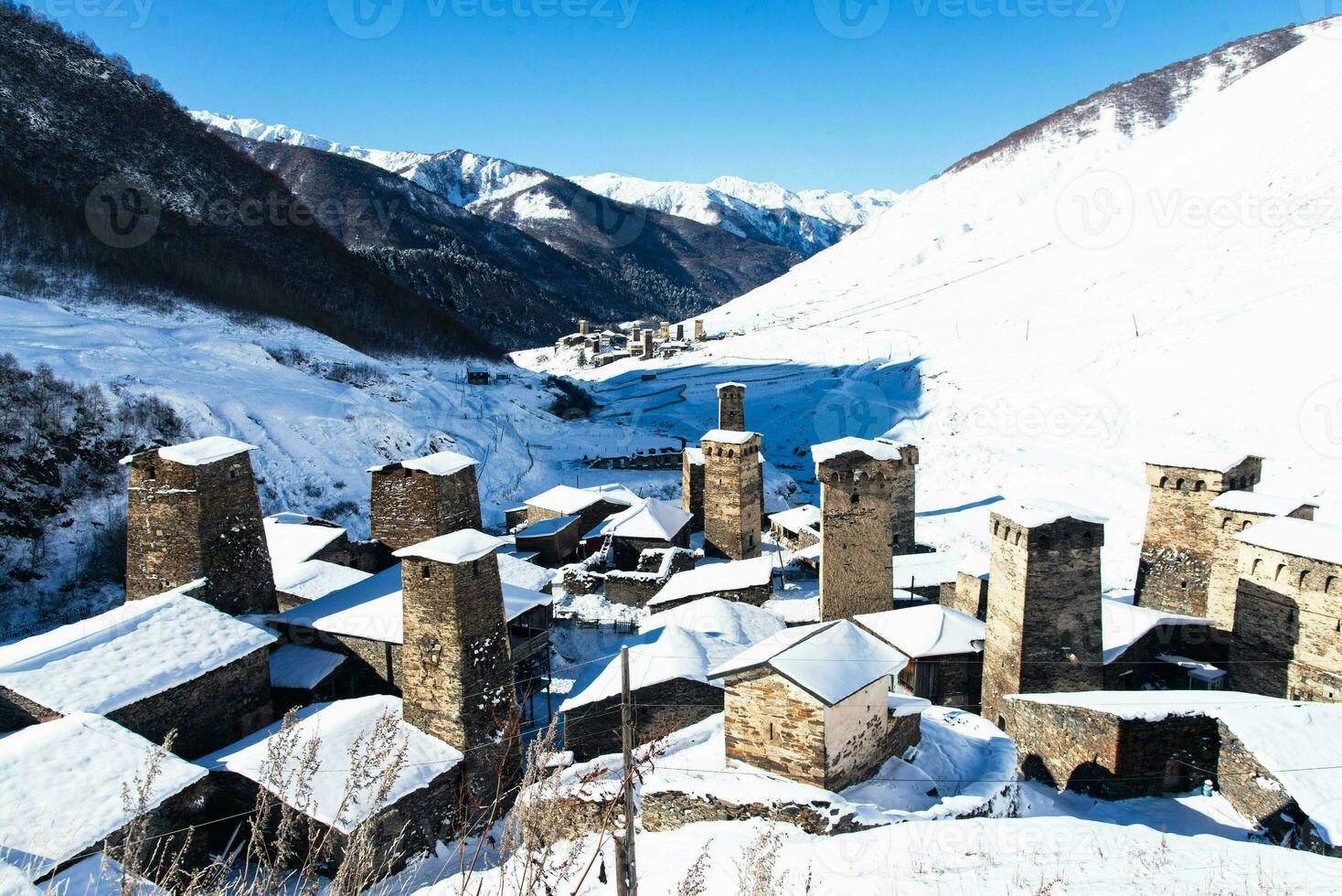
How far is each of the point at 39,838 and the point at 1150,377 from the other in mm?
40685

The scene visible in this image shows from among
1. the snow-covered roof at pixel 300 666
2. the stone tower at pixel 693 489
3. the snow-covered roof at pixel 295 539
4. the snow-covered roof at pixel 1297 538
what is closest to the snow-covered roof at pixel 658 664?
the snow-covered roof at pixel 300 666

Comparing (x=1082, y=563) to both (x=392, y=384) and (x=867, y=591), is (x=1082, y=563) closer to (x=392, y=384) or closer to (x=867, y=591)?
(x=867, y=591)

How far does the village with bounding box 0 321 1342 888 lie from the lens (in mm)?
9844

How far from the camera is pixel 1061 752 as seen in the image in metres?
11.6

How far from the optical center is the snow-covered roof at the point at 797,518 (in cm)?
2500

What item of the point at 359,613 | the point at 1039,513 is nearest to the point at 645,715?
the point at 359,613

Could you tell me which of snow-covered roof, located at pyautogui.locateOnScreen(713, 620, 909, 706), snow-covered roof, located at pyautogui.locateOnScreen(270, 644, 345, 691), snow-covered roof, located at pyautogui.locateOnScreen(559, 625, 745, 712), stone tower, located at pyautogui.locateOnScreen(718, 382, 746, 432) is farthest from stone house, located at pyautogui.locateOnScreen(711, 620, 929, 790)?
stone tower, located at pyautogui.locateOnScreen(718, 382, 746, 432)

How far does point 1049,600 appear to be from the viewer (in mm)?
12773

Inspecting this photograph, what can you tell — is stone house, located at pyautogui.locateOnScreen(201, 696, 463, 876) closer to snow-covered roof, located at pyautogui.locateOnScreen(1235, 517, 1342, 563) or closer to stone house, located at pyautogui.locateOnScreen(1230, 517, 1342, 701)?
stone house, located at pyautogui.locateOnScreen(1230, 517, 1342, 701)

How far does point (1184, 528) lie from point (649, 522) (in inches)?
513

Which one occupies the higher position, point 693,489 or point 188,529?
point 188,529

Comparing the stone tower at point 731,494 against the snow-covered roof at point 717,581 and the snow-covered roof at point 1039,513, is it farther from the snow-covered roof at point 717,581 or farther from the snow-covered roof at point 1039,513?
the snow-covered roof at point 1039,513

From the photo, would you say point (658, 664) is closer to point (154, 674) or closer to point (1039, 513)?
point (1039, 513)

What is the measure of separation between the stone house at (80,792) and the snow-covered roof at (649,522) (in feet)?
41.8
